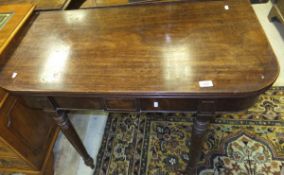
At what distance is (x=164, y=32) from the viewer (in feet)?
3.01

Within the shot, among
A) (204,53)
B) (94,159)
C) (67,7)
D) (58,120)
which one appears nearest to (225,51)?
(204,53)

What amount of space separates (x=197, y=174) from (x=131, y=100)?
2.50 feet

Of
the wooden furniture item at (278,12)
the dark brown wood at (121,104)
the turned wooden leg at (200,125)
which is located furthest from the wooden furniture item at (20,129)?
the wooden furniture item at (278,12)

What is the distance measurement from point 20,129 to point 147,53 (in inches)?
31.1

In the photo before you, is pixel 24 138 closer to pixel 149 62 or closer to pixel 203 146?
pixel 149 62

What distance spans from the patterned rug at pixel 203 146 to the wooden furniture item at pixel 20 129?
36cm

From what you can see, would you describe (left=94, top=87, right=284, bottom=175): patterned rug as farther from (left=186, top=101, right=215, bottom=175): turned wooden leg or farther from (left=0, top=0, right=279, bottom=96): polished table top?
(left=0, top=0, right=279, bottom=96): polished table top

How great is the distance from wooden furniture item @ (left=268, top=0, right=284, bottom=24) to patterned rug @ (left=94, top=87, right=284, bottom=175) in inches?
32.0

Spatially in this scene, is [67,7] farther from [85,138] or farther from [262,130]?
[262,130]

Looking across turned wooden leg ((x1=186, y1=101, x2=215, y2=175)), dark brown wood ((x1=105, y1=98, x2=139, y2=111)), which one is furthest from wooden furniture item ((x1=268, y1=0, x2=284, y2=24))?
dark brown wood ((x1=105, y1=98, x2=139, y2=111))

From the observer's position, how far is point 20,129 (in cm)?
108

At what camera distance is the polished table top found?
0.73 m

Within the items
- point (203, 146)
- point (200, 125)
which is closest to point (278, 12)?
point (203, 146)

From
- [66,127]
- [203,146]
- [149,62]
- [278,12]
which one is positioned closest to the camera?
[149,62]
